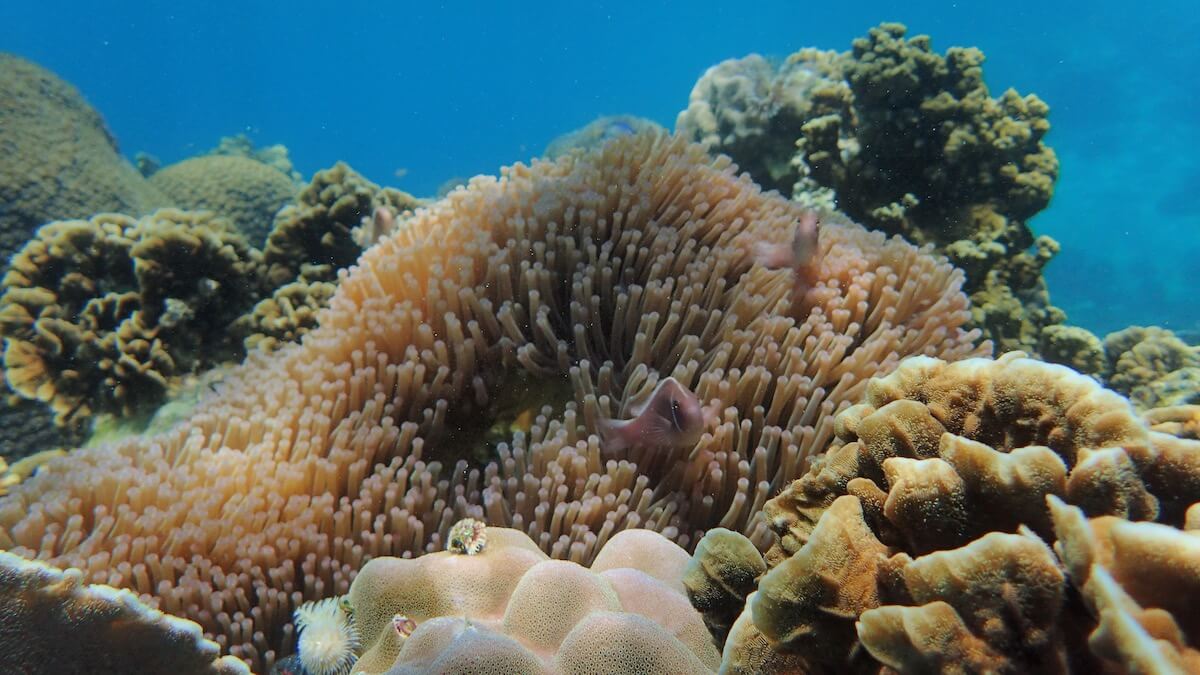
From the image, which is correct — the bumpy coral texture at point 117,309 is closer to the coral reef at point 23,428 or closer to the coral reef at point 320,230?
the coral reef at point 320,230

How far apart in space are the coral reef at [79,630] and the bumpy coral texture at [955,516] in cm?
140

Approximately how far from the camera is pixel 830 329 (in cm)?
305

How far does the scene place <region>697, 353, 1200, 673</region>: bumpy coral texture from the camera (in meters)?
1.15

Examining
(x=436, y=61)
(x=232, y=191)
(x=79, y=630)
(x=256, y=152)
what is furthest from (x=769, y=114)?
(x=436, y=61)

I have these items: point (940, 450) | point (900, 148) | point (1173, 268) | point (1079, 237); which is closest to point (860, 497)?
point (940, 450)

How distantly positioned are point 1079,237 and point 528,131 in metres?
79.3

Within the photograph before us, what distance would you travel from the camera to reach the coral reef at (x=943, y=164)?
18.5 ft

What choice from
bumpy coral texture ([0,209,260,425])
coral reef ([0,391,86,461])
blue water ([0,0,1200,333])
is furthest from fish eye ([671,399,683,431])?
blue water ([0,0,1200,333])

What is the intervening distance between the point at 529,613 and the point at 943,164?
5755 millimetres

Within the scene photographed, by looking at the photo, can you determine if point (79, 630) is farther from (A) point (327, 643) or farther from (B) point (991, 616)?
(B) point (991, 616)

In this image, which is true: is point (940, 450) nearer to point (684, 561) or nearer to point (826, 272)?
point (684, 561)

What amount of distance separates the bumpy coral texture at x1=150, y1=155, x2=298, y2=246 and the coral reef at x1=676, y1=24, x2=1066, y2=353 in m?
8.66

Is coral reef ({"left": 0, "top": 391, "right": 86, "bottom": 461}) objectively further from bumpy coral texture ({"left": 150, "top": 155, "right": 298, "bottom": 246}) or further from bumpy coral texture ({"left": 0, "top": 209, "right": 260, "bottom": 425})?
bumpy coral texture ({"left": 150, "top": 155, "right": 298, "bottom": 246})

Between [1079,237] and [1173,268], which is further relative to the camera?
[1079,237]
